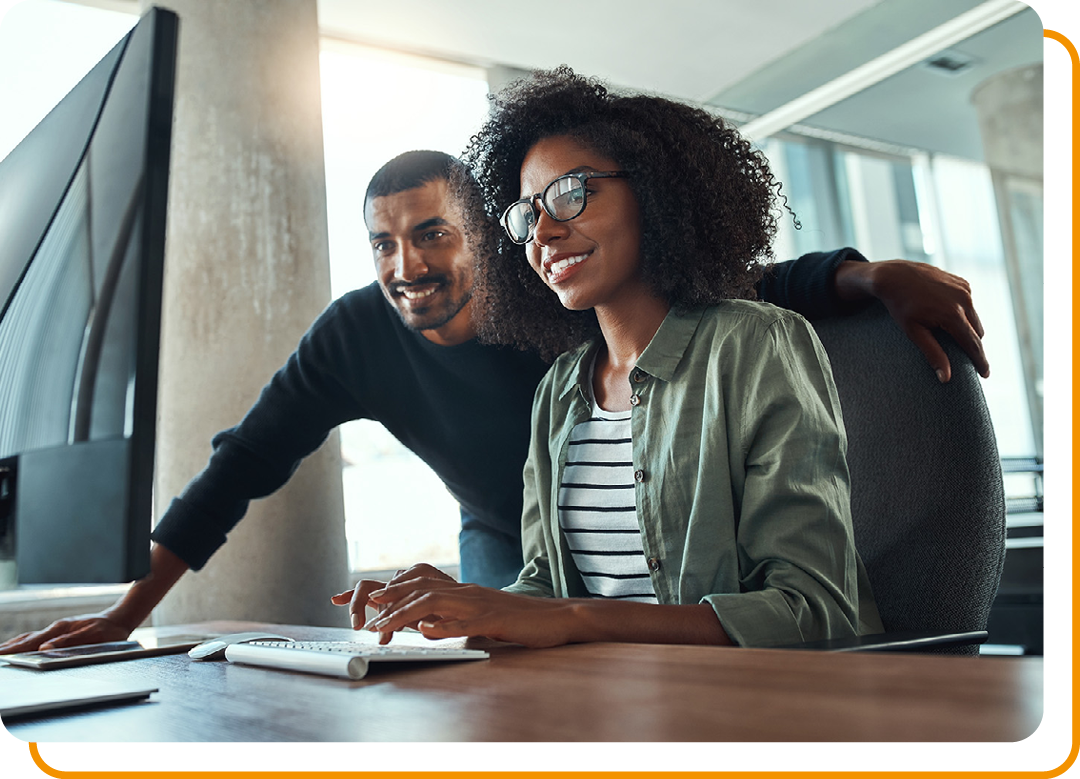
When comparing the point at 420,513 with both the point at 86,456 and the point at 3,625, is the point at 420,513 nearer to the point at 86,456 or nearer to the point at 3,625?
the point at 3,625

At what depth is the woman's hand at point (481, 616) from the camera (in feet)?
2.66

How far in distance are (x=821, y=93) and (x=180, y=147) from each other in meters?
2.46

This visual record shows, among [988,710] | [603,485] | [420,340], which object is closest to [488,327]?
[420,340]

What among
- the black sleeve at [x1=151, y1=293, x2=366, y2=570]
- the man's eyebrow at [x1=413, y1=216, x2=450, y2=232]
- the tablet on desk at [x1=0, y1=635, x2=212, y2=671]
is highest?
the man's eyebrow at [x1=413, y1=216, x2=450, y2=232]

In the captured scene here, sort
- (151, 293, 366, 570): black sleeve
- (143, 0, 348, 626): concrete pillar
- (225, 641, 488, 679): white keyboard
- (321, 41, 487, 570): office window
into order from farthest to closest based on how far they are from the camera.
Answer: (321, 41, 487, 570): office window
(143, 0, 348, 626): concrete pillar
(151, 293, 366, 570): black sleeve
(225, 641, 488, 679): white keyboard

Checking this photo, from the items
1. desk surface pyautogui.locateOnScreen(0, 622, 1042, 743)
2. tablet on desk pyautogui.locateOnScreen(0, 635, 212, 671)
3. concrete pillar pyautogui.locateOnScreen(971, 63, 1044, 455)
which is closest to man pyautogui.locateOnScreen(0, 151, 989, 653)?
tablet on desk pyautogui.locateOnScreen(0, 635, 212, 671)

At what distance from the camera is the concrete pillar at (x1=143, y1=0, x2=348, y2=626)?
6.75 feet

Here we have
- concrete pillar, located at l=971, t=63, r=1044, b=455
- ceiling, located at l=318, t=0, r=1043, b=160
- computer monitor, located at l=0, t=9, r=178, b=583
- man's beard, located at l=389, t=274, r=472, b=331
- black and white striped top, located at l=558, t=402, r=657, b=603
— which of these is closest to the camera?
computer monitor, located at l=0, t=9, r=178, b=583

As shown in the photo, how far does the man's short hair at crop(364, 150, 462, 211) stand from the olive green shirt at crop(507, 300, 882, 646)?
0.90 m

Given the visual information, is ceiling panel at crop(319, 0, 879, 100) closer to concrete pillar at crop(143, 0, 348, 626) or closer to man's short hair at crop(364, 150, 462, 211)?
concrete pillar at crop(143, 0, 348, 626)

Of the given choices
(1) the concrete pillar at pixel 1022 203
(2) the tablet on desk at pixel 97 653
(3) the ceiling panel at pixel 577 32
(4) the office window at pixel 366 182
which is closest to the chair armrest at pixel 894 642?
(2) the tablet on desk at pixel 97 653

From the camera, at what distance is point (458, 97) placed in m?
2.46

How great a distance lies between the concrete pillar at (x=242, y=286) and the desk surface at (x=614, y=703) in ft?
4.57

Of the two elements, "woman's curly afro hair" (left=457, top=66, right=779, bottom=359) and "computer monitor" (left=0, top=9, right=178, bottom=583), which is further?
"woman's curly afro hair" (left=457, top=66, right=779, bottom=359)
